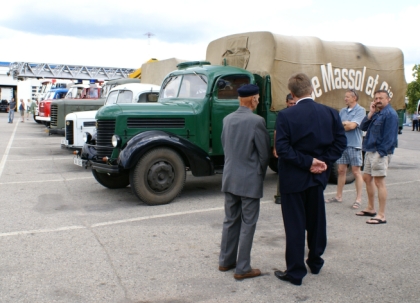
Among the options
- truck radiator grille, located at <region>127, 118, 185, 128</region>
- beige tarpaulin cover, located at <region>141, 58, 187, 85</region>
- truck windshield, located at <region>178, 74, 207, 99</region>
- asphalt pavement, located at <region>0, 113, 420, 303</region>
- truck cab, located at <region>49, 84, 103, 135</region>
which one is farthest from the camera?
truck cab, located at <region>49, 84, 103, 135</region>

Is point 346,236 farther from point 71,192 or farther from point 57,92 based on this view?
point 57,92

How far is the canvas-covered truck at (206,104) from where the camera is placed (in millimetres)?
7420

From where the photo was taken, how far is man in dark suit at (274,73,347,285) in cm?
421

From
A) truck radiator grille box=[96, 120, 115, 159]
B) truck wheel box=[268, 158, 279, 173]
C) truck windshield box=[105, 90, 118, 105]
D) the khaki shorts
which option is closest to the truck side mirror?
truck radiator grille box=[96, 120, 115, 159]

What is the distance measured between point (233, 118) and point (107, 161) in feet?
12.3

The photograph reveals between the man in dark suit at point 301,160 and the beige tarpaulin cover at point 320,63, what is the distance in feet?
14.0

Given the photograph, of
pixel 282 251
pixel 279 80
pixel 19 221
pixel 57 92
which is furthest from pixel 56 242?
pixel 57 92

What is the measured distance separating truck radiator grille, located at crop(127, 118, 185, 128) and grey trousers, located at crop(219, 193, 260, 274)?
3.40 meters

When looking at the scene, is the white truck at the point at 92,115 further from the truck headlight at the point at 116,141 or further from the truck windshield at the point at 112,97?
the truck headlight at the point at 116,141

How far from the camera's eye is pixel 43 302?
12.6ft

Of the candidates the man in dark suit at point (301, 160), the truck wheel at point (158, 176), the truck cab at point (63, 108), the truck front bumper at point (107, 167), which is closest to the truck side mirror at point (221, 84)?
the truck wheel at point (158, 176)

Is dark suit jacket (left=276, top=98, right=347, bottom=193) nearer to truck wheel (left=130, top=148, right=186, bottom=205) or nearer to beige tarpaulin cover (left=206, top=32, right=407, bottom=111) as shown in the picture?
truck wheel (left=130, top=148, right=186, bottom=205)

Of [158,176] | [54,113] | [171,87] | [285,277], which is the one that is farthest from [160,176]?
[54,113]

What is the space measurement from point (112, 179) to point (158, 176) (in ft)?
5.16
